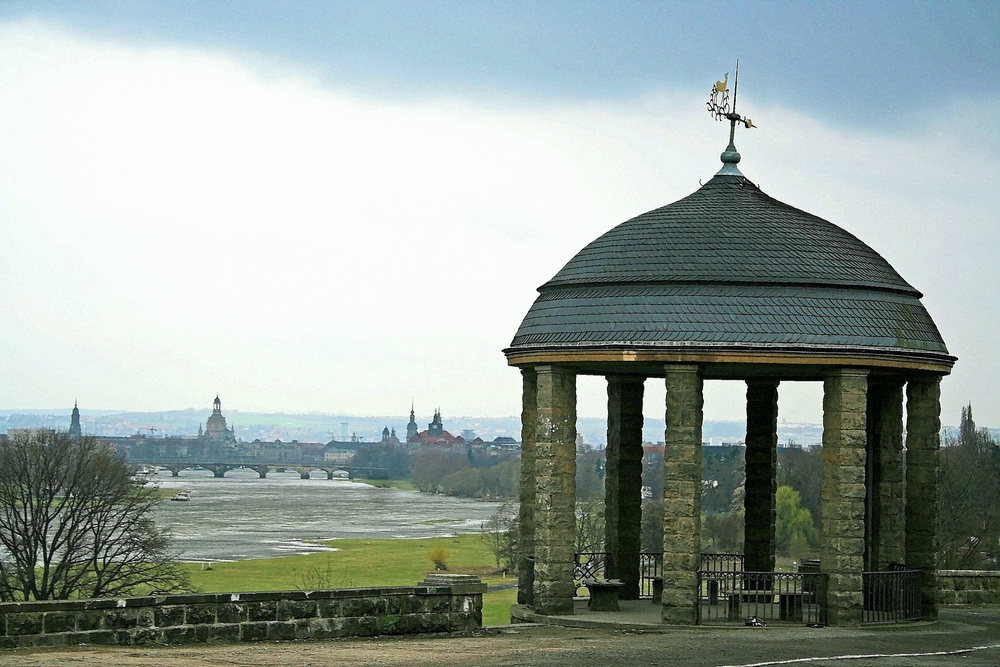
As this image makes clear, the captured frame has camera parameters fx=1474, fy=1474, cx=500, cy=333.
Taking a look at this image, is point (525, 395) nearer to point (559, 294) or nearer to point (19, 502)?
point (559, 294)

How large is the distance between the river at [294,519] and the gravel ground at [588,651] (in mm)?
62720

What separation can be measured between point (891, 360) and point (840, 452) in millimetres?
1546

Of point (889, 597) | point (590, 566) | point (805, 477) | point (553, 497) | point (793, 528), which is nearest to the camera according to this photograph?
point (889, 597)

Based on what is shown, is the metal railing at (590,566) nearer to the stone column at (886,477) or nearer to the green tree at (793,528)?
the stone column at (886,477)

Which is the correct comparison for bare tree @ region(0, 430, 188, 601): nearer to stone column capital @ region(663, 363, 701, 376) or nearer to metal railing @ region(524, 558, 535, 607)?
metal railing @ region(524, 558, 535, 607)

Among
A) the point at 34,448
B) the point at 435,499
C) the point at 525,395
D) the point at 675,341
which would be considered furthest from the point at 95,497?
the point at 435,499

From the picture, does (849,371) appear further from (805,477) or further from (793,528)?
(805,477)

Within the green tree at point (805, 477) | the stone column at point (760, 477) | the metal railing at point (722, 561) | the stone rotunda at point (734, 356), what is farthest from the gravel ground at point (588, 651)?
the green tree at point (805, 477)

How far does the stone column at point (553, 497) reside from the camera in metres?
22.6

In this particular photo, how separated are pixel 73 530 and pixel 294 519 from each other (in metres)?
79.0

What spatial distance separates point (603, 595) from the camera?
923 inches

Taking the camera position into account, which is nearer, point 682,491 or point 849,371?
point 849,371

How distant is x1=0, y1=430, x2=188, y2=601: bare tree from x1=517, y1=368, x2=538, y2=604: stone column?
25.9 metres

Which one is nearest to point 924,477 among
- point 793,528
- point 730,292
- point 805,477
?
point 730,292
